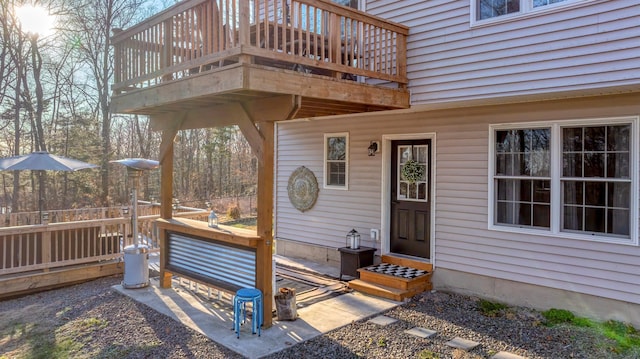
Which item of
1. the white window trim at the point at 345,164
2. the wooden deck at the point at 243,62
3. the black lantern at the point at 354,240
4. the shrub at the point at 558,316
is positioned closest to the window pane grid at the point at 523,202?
the shrub at the point at 558,316

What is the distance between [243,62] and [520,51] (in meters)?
3.34

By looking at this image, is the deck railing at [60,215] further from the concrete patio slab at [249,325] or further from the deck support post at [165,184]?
the concrete patio slab at [249,325]

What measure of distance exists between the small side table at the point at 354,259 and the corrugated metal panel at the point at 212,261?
87.4 inches

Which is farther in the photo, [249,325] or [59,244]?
[59,244]

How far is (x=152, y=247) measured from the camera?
339 inches

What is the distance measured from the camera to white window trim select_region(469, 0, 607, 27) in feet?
15.0

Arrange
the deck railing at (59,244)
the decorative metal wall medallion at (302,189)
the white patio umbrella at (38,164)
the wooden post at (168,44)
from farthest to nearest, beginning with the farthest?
the decorative metal wall medallion at (302,189), the white patio umbrella at (38,164), the deck railing at (59,244), the wooden post at (168,44)

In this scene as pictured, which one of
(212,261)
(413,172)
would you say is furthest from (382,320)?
(413,172)

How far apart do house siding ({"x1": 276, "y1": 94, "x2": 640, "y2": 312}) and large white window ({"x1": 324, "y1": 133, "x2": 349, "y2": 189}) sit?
124mm

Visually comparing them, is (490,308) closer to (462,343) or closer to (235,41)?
(462,343)

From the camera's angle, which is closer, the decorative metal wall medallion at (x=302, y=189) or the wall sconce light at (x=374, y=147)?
the wall sconce light at (x=374, y=147)

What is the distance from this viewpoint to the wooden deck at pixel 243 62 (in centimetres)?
409

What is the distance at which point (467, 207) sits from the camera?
5961mm

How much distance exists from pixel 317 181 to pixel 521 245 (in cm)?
392
